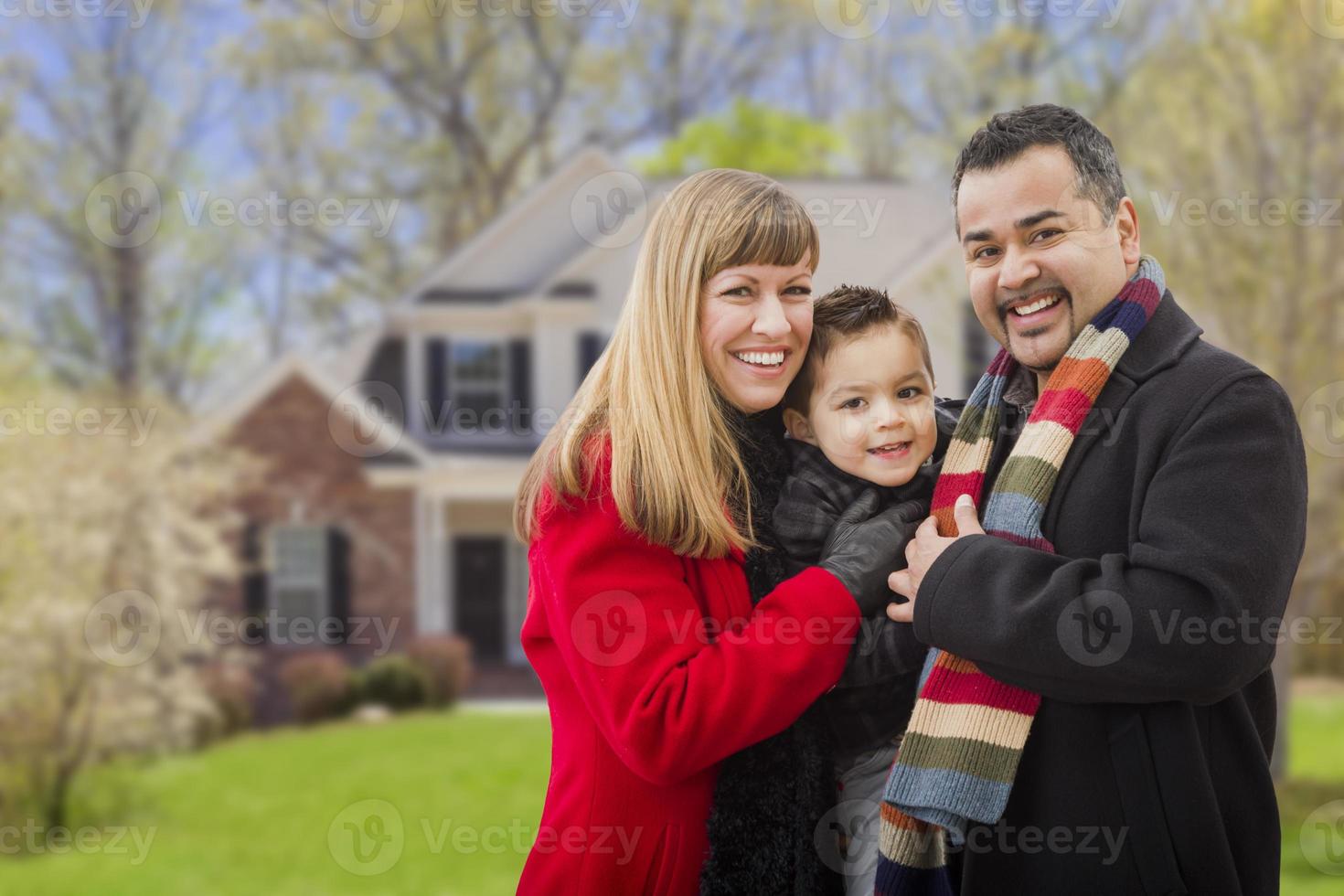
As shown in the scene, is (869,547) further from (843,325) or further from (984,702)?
(843,325)

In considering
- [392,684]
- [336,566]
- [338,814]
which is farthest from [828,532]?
[336,566]

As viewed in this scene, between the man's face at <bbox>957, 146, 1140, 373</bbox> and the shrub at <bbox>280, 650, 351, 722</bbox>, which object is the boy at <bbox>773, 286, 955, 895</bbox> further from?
the shrub at <bbox>280, 650, 351, 722</bbox>

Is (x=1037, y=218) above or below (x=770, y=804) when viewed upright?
above

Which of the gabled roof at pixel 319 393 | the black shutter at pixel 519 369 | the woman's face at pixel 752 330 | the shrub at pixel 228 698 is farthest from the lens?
the black shutter at pixel 519 369

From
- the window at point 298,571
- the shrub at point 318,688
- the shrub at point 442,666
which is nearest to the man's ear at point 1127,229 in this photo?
the shrub at point 442,666

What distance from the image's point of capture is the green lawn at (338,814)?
11273 millimetres

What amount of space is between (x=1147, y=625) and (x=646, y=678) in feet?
3.10

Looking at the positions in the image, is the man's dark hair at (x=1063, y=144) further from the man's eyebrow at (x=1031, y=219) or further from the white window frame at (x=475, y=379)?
the white window frame at (x=475, y=379)

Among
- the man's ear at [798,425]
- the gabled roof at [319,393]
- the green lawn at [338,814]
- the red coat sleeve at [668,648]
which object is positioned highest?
the man's ear at [798,425]

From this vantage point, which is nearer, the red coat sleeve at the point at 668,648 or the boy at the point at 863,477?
the red coat sleeve at the point at 668,648

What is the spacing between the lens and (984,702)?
2.51 metres

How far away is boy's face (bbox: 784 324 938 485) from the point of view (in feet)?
9.36

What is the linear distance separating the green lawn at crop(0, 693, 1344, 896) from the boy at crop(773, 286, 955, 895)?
303 inches

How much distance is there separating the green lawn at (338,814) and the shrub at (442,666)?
1.11 m
